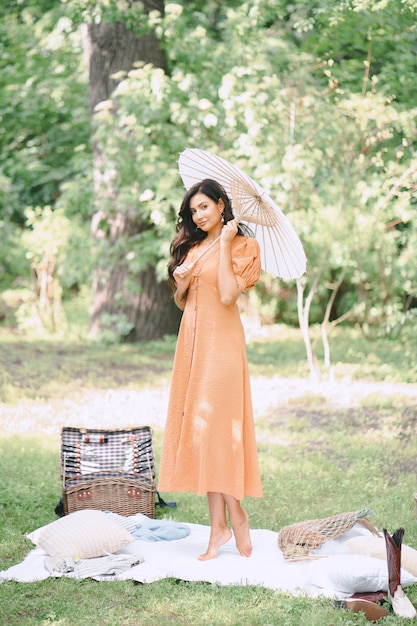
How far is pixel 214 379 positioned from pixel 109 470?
1.19 meters

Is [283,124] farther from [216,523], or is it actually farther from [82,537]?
[82,537]

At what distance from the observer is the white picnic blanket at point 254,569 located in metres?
3.62

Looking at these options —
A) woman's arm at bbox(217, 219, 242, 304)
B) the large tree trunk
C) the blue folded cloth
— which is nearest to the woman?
woman's arm at bbox(217, 219, 242, 304)

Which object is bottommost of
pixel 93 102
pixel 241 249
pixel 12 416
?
pixel 12 416

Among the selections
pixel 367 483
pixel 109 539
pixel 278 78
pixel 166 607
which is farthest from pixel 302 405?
pixel 166 607

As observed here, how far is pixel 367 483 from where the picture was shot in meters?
5.47

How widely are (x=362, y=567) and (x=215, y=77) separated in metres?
6.31

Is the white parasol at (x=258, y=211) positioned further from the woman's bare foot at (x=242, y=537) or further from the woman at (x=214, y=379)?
the woman's bare foot at (x=242, y=537)

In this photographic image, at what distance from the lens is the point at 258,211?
4.20 m

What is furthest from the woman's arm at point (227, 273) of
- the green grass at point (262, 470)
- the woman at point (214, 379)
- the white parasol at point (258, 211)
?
the green grass at point (262, 470)

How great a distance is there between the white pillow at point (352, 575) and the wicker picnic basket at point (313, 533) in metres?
0.27

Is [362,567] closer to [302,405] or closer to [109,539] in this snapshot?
[109,539]

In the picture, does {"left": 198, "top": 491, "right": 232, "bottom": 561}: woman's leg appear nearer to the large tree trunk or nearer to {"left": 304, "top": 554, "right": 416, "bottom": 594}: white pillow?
{"left": 304, "top": 554, "right": 416, "bottom": 594}: white pillow

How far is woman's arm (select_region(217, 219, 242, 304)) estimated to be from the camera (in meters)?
3.97
